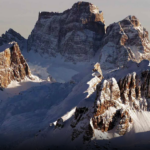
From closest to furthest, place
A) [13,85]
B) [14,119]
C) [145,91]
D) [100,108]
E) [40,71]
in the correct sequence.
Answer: [100,108]
[145,91]
[14,119]
[13,85]
[40,71]

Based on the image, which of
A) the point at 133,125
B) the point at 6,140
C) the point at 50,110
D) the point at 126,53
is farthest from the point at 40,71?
the point at 133,125

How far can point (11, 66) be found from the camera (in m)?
128

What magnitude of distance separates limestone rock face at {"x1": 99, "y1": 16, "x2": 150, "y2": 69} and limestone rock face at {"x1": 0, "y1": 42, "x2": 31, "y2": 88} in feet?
198

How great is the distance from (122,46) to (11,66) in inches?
A: 3007

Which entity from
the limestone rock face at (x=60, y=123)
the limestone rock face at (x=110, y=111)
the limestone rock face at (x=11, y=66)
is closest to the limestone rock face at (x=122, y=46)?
the limestone rock face at (x=11, y=66)

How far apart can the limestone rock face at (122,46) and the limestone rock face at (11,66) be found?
60.4 m

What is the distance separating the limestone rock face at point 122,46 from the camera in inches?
7293

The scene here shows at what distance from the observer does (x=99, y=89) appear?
7869 cm

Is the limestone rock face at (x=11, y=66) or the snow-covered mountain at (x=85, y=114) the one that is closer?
the snow-covered mountain at (x=85, y=114)

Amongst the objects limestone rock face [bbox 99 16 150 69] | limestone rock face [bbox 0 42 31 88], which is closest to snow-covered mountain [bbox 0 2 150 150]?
limestone rock face [bbox 0 42 31 88]

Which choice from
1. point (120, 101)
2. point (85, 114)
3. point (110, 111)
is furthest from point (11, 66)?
point (110, 111)

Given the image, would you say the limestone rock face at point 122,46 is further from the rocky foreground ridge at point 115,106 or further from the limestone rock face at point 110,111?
the limestone rock face at point 110,111

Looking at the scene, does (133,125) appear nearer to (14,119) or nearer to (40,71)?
(14,119)

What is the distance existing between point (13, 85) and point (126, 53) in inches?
2987
